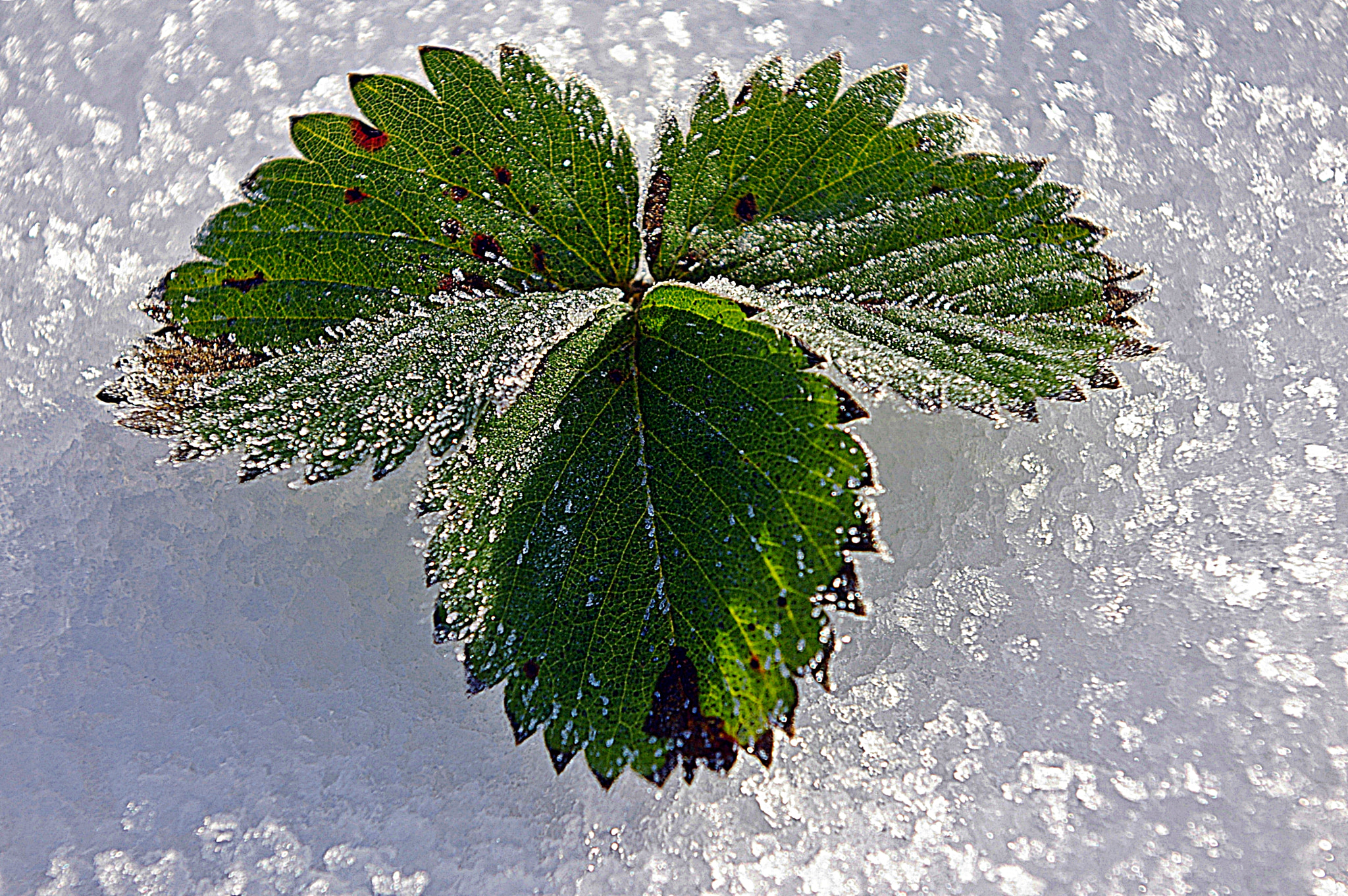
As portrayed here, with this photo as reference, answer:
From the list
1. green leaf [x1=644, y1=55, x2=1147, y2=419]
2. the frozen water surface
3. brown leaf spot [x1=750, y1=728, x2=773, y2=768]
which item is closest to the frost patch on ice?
the frozen water surface

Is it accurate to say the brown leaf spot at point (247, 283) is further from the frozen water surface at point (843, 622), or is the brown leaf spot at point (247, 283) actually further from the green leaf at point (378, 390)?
the frozen water surface at point (843, 622)

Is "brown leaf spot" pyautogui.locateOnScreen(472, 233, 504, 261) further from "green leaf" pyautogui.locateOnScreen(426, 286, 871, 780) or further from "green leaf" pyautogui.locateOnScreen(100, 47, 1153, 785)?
"green leaf" pyautogui.locateOnScreen(426, 286, 871, 780)

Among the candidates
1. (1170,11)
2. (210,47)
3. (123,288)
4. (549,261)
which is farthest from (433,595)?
(1170,11)

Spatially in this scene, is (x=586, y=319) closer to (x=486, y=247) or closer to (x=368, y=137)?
(x=486, y=247)

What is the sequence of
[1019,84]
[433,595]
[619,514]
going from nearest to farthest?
[619,514] → [433,595] → [1019,84]

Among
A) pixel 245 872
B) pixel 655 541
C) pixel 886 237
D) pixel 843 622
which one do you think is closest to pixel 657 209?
pixel 886 237

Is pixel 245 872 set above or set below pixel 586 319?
below

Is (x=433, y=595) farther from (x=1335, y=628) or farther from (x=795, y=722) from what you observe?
(x=1335, y=628)

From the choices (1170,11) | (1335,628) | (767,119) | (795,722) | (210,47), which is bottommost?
(795,722)
